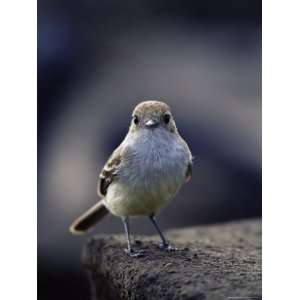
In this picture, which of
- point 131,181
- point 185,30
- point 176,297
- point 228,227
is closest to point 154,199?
point 131,181

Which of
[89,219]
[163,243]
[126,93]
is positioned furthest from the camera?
[126,93]

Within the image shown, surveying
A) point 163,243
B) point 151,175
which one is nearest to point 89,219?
point 163,243

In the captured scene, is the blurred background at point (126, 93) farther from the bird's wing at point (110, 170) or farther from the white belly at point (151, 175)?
the white belly at point (151, 175)

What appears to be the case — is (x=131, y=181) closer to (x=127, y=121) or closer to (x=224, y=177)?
(x=127, y=121)

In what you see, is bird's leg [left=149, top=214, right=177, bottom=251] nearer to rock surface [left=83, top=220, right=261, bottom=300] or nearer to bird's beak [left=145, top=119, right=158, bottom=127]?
rock surface [left=83, top=220, right=261, bottom=300]

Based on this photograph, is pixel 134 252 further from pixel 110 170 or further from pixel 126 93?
pixel 126 93
